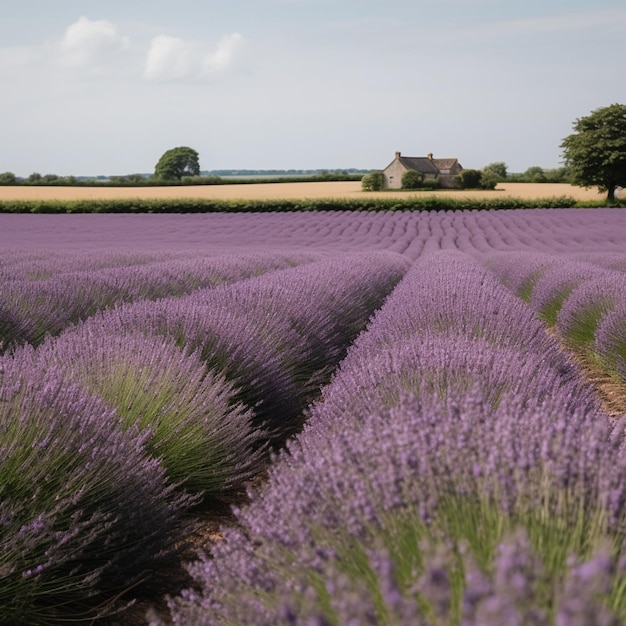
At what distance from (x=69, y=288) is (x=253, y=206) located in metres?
28.8

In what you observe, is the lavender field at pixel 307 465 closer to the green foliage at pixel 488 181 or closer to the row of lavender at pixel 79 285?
the row of lavender at pixel 79 285

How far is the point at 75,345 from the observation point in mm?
3459

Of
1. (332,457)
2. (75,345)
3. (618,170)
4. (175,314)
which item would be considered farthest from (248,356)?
(618,170)

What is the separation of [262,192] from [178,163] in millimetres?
41718

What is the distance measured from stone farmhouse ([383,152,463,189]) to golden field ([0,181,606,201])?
8.39 metres

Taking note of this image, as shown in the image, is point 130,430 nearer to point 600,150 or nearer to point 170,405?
point 170,405

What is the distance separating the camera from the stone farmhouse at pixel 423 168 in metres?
65.6

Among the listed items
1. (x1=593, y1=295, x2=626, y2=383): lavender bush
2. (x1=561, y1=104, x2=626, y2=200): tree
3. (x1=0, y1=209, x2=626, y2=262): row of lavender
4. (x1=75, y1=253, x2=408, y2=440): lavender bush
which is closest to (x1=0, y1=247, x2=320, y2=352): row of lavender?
(x1=75, y1=253, x2=408, y2=440): lavender bush

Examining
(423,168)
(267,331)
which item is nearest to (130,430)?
(267,331)

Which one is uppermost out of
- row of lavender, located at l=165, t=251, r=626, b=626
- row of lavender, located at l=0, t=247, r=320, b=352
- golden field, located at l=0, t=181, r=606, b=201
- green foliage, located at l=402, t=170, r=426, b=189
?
green foliage, located at l=402, t=170, r=426, b=189

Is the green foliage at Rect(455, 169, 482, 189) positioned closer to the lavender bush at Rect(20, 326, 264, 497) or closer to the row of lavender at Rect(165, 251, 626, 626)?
the lavender bush at Rect(20, 326, 264, 497)

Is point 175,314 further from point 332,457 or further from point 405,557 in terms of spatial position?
point 405,557

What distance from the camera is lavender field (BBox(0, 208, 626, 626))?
1162 millimetres

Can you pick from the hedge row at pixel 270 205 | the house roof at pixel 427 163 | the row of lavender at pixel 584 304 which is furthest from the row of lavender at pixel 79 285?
the house roof at pixel 427 163
